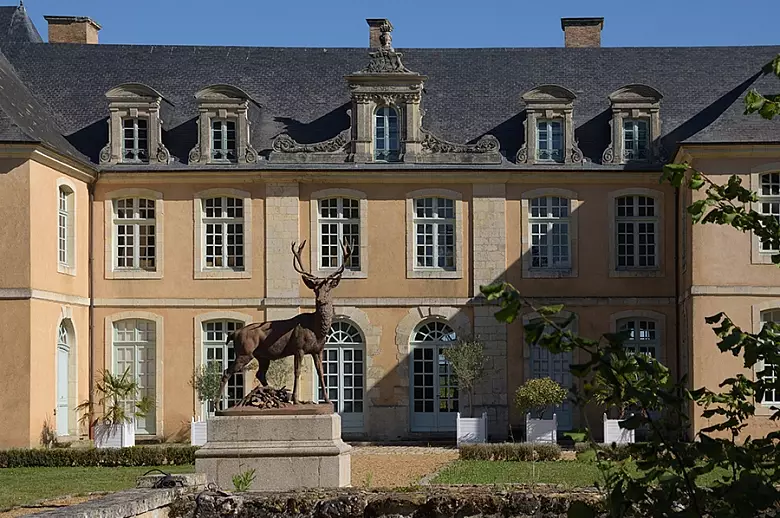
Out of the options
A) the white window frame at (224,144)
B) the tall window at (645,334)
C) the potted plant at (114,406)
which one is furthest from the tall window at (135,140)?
the tall window at (645,334)

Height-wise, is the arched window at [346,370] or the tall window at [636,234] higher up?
the tall window at [636,234]

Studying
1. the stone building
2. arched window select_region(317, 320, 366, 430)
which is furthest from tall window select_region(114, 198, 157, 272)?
arched window select_region(317, 320, 366, 430)

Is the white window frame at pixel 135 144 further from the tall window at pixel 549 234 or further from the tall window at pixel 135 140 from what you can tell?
the tall window at pixel 549 234

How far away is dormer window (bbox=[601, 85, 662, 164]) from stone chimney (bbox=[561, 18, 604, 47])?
11.3 ft

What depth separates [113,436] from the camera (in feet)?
76.4

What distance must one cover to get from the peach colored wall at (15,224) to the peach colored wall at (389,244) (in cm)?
498

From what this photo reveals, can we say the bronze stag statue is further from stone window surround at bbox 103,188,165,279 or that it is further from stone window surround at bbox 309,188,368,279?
stone window surround at bbox 103,188,165,279

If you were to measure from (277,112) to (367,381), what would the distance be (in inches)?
211

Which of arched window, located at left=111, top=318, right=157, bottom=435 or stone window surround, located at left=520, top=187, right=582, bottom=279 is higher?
stone window surround, located at left=520, top=187, right=582, bottom=279

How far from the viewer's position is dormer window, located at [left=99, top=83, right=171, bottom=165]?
2506 centimetres

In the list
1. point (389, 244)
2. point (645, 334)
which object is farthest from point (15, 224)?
point (645, 334)

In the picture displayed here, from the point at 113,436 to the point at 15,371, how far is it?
204 cm

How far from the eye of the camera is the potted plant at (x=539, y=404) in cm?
2309

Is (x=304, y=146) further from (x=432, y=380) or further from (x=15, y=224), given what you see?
(x=15, y=224)
